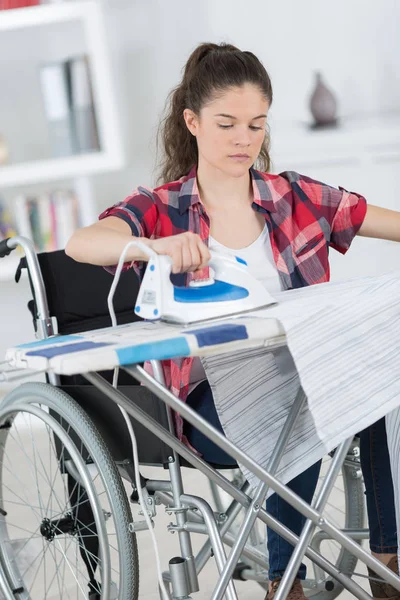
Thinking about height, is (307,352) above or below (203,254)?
below

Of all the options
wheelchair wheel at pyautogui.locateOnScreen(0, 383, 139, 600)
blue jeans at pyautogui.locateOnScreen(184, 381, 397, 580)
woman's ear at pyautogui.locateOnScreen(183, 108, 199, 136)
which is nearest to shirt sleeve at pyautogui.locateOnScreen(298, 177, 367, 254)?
woman's ear at pyautogui.locateOnScreen(183, 108, 199, 136)

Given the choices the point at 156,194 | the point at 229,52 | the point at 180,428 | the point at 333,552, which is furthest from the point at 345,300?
the point at 333,552

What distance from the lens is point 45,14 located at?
12.0ft

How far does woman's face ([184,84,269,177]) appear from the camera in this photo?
166 cm

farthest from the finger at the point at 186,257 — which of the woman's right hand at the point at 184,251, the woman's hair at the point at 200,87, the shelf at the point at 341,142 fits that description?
the shelf at the point at 341,142

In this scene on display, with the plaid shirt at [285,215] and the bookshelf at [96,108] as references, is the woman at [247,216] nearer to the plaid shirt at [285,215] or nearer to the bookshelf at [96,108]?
the plaid shirt at [285,215]

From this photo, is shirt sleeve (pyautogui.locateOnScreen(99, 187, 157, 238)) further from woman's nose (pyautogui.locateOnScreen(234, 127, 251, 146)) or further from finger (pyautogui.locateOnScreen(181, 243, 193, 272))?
finger (pyautogui.locateOnScreen(181, 243, 193, 272))

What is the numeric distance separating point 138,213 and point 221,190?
0.18 meters

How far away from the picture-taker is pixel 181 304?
1.31 meters

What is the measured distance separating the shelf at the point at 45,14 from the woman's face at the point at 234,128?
213 cm

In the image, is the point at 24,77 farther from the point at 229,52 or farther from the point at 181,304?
the point at 181,304

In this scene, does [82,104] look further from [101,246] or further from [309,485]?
[309,485]

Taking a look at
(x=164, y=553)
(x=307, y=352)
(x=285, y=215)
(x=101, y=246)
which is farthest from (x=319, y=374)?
(x=164, y=553)

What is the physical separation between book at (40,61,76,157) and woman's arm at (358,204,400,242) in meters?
2.19
